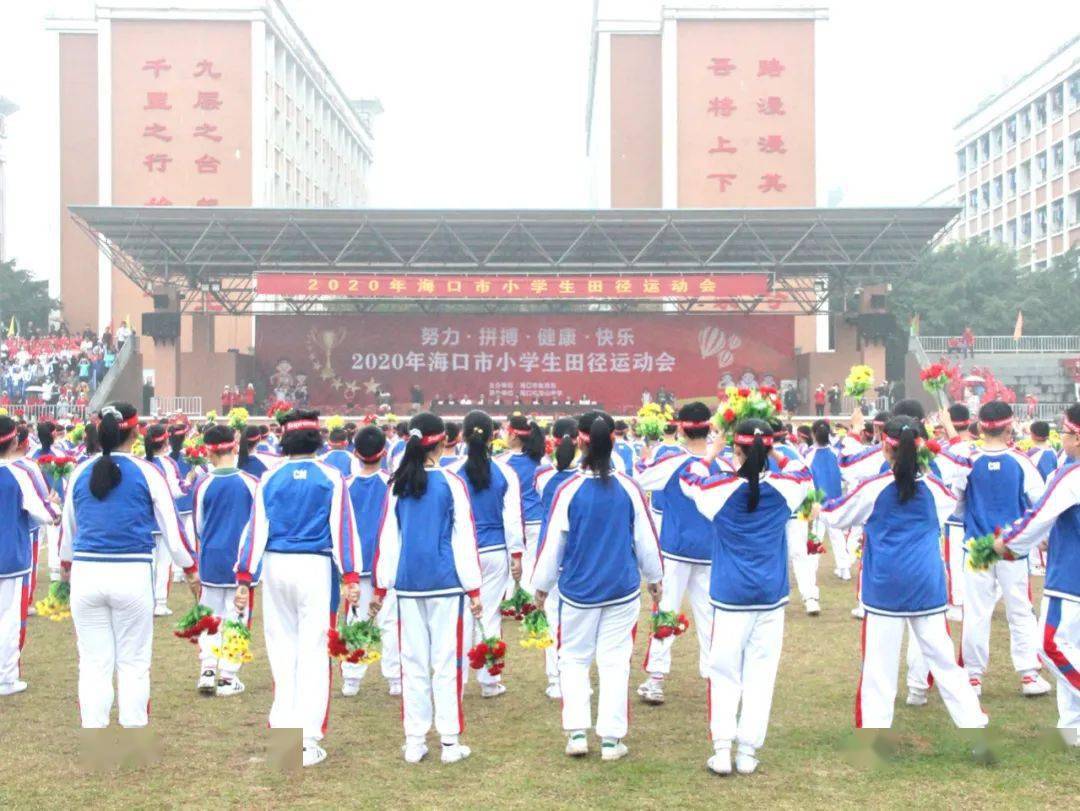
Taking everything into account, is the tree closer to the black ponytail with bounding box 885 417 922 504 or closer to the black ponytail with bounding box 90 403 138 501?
the black ponytail with bounding box 90 403 138 501

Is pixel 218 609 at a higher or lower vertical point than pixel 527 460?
lower

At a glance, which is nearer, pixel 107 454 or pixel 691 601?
pixel 107 454

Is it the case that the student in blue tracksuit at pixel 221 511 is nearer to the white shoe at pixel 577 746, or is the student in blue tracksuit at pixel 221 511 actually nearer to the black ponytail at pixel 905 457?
the white shoe at pixel 577 746

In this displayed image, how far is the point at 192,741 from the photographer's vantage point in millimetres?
6332

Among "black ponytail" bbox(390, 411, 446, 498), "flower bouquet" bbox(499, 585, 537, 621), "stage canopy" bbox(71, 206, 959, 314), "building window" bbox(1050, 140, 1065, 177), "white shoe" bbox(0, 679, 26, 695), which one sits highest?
"building window" bbox(1050, 140, 1065, 177)

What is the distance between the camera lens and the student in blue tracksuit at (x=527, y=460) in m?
8.14

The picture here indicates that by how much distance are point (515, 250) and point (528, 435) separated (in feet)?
76.0

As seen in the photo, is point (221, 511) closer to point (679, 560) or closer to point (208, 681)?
point (208, 681)

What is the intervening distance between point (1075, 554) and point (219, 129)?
4140cm

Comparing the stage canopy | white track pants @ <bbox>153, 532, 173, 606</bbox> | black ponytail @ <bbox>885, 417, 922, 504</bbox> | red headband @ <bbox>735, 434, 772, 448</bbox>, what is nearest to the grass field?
black ponytail @ <bbox>885, 417, 922, 504</bbox>

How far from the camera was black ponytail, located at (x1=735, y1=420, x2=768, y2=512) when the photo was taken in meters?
5.57

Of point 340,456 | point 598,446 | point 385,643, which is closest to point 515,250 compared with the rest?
point 340,456

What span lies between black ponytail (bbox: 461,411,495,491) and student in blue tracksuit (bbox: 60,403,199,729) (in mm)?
1722

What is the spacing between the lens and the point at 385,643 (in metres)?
8.02
